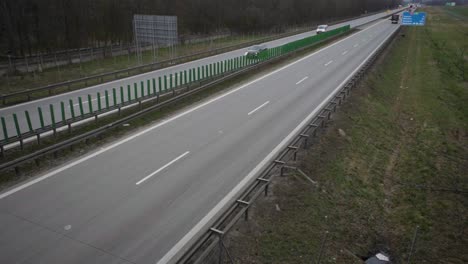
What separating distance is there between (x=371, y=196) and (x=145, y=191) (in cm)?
742

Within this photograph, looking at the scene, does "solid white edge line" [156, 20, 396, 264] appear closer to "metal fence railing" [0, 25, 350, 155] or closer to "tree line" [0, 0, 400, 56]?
"metal fence railing" [0, 25, 350, 155]

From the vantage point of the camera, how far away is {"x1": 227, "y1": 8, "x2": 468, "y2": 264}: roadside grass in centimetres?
894

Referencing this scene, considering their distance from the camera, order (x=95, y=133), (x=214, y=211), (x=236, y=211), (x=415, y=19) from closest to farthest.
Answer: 1. (x=236, y=211)
2. (x=214, y=211)
3. (x=95, y=133)
4. (x=415, y=19)

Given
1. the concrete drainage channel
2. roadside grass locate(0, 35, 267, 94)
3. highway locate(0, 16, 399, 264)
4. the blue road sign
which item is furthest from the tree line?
the blue road sign

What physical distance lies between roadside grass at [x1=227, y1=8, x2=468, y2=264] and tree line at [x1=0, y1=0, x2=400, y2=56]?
30617mm

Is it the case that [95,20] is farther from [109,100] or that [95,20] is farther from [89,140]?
[89,140]

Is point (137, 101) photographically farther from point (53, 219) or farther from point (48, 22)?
point (48, 22)

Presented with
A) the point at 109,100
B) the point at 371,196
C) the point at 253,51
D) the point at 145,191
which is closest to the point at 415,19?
the point at 253,51

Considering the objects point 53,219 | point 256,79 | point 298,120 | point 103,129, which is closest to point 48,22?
point 256,79

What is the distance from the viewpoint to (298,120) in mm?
17344

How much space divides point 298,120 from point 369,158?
3.92 m

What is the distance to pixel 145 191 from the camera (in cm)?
1038

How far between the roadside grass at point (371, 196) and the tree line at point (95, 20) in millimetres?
30617

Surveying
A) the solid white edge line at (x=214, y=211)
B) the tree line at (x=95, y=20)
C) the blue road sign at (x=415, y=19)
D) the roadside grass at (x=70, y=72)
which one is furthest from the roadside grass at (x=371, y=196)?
the blue road sign at (x=415, y=19)
